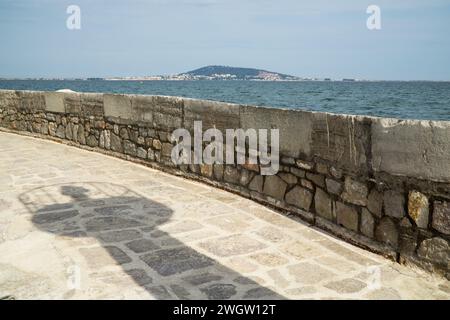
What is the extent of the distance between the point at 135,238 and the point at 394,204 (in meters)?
2.32

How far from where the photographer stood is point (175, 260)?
3.27 meters

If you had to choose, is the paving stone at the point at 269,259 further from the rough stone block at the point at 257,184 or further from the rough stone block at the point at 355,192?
the rough stone block at the point at 257,184

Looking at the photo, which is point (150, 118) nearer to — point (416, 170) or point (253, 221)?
point (253, 221)

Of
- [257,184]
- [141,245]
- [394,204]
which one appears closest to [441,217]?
[394,204]

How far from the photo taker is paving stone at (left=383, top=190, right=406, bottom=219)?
3.20 meters

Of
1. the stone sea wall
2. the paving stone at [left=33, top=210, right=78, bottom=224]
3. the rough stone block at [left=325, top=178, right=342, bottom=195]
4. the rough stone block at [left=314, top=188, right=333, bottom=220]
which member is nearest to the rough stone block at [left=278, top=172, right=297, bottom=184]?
the stone sea wall

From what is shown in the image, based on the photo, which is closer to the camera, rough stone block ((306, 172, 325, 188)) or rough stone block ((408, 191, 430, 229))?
rough stone block ((408, 191, 430, 229))

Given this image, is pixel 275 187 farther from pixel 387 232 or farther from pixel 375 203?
pixel 387 232

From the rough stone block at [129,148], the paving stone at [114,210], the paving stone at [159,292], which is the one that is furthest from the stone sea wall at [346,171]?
the paving stone at [159,292]

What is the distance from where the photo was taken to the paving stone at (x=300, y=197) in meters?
4.16

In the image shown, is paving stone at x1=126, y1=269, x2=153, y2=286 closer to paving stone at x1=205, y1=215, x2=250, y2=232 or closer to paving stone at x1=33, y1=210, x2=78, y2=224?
paving stone at x1=205, y1=215, x2=250, y2=232

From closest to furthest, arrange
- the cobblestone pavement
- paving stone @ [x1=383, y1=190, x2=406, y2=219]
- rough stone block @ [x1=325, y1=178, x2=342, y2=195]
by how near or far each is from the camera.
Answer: the cobblestone pavement
paving stone @ [x1=383, y1=190, x2=406, y2=219]
rough stone block @ [x1=325, y1=178, x2=342, y2=195]
